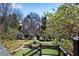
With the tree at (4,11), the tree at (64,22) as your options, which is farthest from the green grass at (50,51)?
the tree at (4,11)

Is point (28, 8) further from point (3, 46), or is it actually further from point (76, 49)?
point (76, 49)

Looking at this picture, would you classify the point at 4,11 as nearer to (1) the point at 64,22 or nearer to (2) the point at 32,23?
(2) the point at 32,23

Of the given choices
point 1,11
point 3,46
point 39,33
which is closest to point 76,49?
point 39,33

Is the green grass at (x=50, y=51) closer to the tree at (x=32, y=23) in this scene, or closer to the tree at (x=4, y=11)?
the tree at (x=32, y=23)

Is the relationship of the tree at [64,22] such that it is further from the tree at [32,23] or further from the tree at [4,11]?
the tree at [4,11]

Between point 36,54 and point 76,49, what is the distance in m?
0.38

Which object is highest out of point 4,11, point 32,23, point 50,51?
point 4,11

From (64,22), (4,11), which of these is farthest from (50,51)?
(4,11)

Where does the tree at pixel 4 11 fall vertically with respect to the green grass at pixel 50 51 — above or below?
above

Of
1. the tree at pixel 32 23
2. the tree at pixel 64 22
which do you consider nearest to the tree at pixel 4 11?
the tree at pixel 32 23

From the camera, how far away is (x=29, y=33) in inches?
48.3

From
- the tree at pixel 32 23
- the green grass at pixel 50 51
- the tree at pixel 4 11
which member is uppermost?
the tree at pixel 4 11

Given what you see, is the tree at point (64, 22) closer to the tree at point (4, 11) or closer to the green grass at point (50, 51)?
the green grass at point (50, 51)

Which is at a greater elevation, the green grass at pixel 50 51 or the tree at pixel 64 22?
the tree at pixel 64 22
